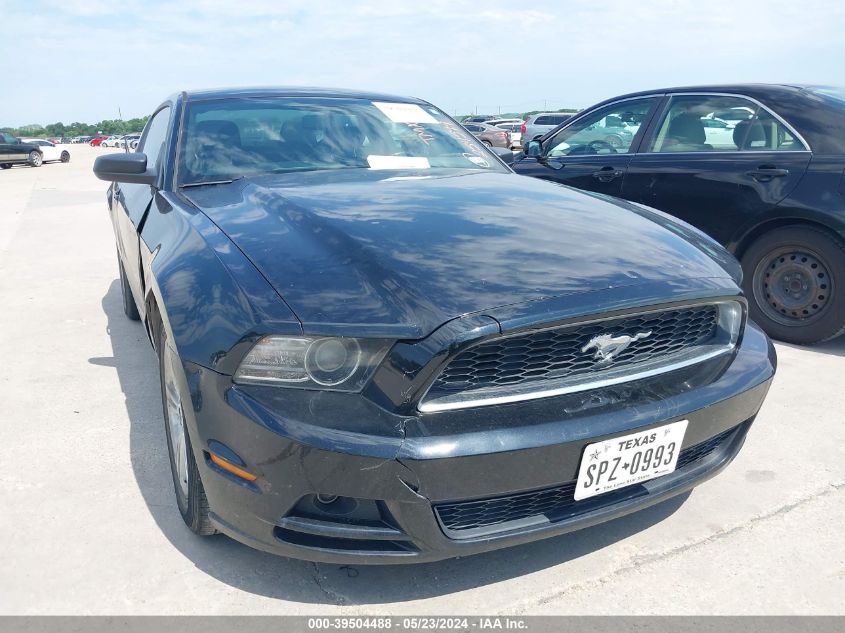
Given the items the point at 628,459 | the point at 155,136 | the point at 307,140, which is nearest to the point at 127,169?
the point at 307,140

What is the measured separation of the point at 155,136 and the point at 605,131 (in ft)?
9.88

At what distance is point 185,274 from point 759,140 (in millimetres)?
3587

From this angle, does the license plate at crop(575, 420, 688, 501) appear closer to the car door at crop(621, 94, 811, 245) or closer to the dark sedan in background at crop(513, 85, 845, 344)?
the dark sedan in background at crop(513, 85, 845, 344)

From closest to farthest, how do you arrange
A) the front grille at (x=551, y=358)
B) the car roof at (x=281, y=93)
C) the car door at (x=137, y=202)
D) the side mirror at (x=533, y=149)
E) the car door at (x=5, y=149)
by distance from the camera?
the front grille at (x=551, y=358) → the car door at (x=137, y=202) → the car roof at (x=281, y=93) → the side mirror at (x=533, y=149) → the car door at (x=5, y=149)

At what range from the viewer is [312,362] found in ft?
5.80

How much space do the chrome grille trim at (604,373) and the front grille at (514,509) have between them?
0.25 m

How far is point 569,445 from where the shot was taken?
178cm

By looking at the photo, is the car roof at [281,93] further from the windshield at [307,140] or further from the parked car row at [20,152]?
the parked car row at [20,152]

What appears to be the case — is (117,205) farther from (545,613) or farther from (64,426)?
(545,613)

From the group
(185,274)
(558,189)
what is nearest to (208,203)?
(185,274)

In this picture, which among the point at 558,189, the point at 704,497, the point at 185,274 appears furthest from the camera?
the point at 558,189

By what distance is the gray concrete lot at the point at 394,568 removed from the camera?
2.00 metres

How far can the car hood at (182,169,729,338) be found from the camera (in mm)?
1826

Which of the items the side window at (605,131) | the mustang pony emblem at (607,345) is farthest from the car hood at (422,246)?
the side window at (605,131)
